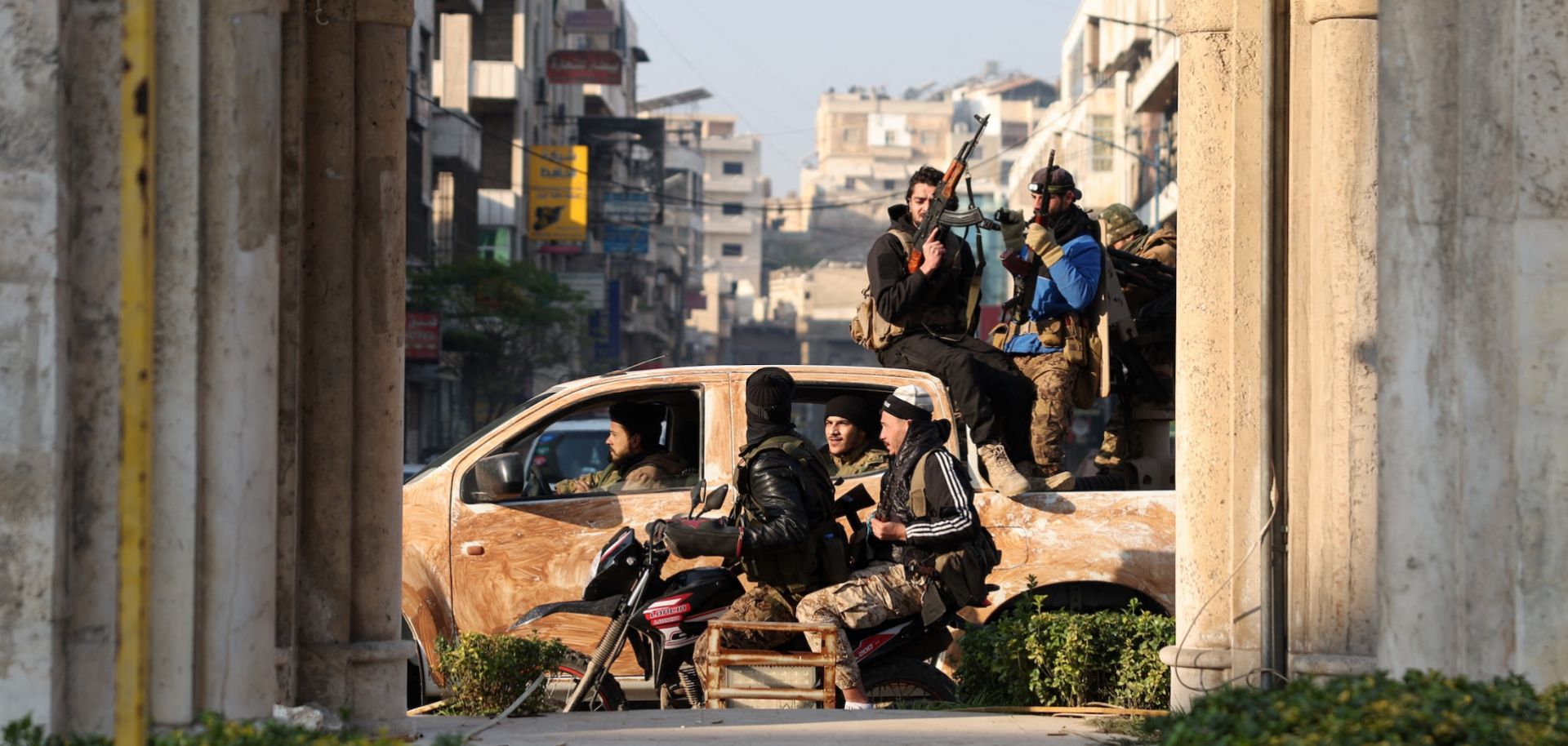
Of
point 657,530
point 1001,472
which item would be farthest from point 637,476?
point 1001,472

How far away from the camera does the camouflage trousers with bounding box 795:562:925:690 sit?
29.9 feet

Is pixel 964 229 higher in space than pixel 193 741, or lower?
higher


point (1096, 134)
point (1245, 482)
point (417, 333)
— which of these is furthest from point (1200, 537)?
point (1096, 134)

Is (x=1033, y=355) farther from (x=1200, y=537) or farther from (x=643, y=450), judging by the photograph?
(x=1200, y=537)

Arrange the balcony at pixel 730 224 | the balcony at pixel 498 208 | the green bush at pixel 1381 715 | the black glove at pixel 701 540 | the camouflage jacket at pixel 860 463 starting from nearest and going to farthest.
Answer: the green bush at pixel 1381 715 → the black glove at pixel 701 540 → the camouflage jacket at pixel 860 463 → the balcony at pixel 498 208 → the balcony at pixel 730 224

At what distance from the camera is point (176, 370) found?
5.76m

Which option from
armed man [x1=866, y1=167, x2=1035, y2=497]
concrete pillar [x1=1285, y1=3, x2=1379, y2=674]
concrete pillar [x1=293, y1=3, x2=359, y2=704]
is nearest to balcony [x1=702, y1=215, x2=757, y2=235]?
armed man [x1=866, y1=167, x2=1035, y2=497]

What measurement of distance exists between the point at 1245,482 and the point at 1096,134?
6159 centimetres

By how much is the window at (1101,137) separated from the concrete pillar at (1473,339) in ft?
201

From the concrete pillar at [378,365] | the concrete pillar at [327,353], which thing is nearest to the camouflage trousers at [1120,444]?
the concrete pillar at [378,365]

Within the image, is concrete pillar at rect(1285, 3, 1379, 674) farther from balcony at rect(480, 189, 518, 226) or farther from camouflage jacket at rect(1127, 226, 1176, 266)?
balcony at rect(480, 189, 518, 226)

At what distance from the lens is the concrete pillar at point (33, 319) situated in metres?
5.52

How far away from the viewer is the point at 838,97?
17550cm

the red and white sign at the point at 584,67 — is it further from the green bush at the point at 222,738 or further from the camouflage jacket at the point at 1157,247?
the green bush at the point at 222,738
